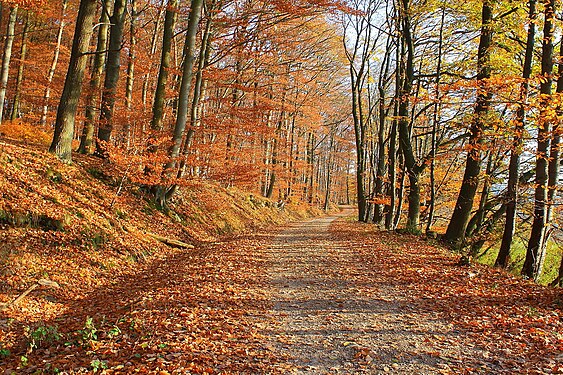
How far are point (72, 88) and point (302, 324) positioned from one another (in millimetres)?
9206

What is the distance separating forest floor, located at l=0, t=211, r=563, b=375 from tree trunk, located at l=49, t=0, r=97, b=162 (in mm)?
4552

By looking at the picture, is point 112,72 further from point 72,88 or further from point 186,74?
point 72,88

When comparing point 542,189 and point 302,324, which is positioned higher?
point 542,189

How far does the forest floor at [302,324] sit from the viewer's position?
166 inches

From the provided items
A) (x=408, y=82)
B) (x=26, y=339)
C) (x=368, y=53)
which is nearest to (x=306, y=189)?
(x=368, y=53)

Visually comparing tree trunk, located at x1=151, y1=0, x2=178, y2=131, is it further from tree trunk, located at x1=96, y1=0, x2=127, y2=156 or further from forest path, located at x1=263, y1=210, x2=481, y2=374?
forest path, located at x1=263, y1=210, x2=481, y2=374

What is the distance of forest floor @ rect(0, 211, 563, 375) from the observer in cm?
422

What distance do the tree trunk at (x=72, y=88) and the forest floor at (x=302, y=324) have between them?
179 inches

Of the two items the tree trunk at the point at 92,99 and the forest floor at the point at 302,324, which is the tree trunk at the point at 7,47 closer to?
the tree trunk at the point at 92,99

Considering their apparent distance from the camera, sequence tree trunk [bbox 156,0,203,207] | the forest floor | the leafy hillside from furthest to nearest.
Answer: tree trunk [bbox 156,0,203,207] → the leafy hillside → the forest floor

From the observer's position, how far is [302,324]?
5402 mm

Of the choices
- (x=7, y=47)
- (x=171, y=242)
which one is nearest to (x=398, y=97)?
(x=171, y=242)

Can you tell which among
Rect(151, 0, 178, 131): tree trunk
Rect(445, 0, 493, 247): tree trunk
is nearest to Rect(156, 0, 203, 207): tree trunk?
Rect(151, 0, 178, 131): tree trunk

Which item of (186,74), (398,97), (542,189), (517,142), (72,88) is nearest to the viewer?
(542,189)
